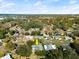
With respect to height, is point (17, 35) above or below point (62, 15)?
below

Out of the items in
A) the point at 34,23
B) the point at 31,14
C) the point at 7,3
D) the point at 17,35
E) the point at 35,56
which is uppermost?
the point at 7,3

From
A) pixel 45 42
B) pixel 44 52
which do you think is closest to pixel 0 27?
pixel 45 42

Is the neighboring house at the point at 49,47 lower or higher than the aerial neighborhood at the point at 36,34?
lower

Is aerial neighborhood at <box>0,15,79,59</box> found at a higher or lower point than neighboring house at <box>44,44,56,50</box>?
higher

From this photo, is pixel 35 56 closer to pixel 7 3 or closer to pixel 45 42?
pixel 45 42

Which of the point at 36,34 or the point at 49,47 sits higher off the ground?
the point at 36,34

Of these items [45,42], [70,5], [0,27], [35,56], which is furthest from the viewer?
[0,27]

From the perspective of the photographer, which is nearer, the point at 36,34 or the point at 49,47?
the point at 49,47

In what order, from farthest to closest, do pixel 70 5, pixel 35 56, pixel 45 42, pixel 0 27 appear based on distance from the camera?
1. pixel 0 27
2. pixel 70 5
3. pixel 45 42
4. pixel 35 56

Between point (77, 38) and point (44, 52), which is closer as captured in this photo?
point (44, 52)
